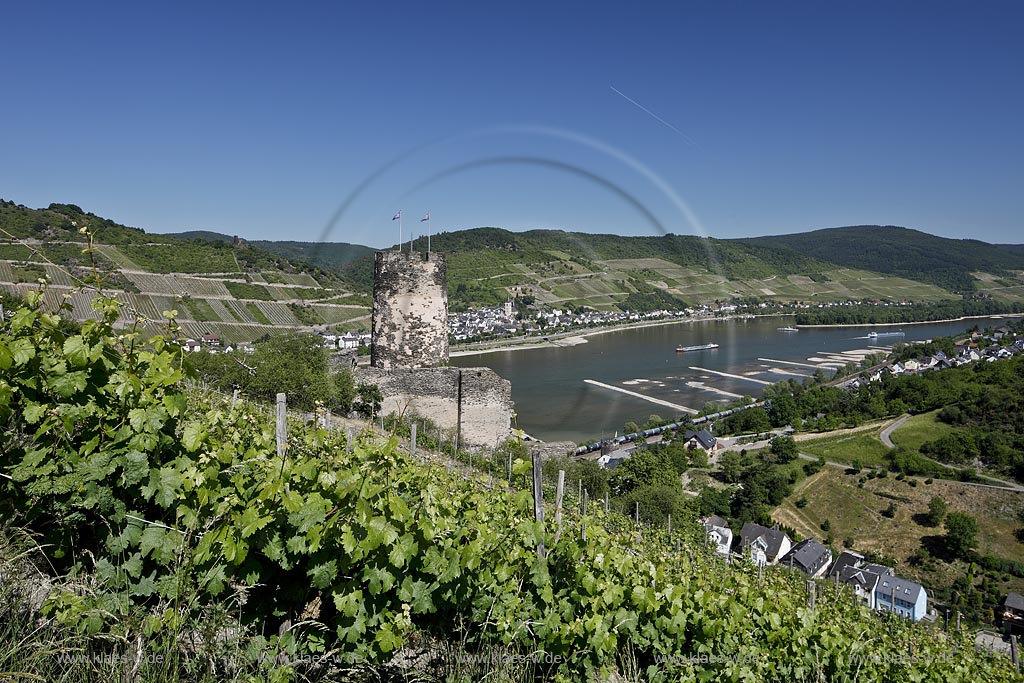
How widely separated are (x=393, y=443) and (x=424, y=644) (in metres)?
0.82

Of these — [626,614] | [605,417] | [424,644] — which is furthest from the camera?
[605,417]

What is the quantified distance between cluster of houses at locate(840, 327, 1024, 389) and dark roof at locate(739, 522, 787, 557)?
26.7 m

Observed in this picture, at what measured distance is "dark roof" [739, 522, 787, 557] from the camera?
19.7 metres

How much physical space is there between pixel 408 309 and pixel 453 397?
6.00ft

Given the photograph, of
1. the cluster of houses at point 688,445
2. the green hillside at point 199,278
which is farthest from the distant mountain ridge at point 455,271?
the cluster of houses at point 688,445

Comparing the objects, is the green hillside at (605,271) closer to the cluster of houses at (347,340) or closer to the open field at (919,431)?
the open field at (919,431)

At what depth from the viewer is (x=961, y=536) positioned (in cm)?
2205

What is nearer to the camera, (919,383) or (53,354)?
(53,354)

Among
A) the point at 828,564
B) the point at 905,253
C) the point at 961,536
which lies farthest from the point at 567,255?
the point at 905,253

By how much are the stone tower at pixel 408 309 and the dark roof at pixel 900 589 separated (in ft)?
44.8

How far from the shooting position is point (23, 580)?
1970mm

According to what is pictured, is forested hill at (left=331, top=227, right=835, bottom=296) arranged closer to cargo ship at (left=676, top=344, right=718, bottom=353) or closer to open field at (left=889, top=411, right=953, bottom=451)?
cargo ship at (left=676, top=344, right=718, bottom=353)

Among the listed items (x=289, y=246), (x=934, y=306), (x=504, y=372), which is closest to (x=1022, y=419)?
(x=504, y=372)

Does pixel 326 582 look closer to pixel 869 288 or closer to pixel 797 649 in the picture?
pixel 797 649
